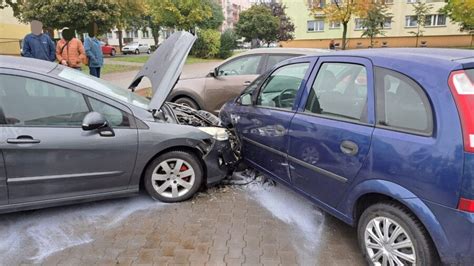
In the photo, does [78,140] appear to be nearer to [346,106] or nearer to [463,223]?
[346,106]

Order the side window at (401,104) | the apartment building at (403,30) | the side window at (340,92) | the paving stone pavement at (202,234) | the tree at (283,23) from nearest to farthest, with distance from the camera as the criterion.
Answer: the side window at (401,104) < the side window at (340,92) < the paving stone pavement at (202,234) < the apartment building at (403,30) < the tree at (283,23)

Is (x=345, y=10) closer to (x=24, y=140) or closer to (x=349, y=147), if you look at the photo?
(x=349, y=147)

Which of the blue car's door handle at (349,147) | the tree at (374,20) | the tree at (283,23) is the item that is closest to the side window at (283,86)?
the blue car's door handle at (349,147)

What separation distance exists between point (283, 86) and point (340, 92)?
0.90 meters

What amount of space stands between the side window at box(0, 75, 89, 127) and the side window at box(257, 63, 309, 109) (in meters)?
1.81

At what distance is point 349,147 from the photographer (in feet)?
9.36

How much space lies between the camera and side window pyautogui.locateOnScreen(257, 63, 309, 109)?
372 cm

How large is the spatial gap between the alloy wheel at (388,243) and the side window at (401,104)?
661 mm

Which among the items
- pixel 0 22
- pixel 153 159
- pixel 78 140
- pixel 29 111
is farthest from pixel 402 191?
pixel 0 22

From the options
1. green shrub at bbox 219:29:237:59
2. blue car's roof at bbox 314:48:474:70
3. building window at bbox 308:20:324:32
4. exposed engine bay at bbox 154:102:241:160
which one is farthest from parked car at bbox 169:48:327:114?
building window at bbox 308:20:324:32

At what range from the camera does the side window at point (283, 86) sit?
3725mm

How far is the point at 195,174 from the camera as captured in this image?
4.07 metres

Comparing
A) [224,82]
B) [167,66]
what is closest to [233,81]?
[224,82]

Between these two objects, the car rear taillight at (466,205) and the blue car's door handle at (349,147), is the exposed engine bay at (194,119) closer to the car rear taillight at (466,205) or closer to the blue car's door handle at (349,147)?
the blue car's door handle at (349,147)
